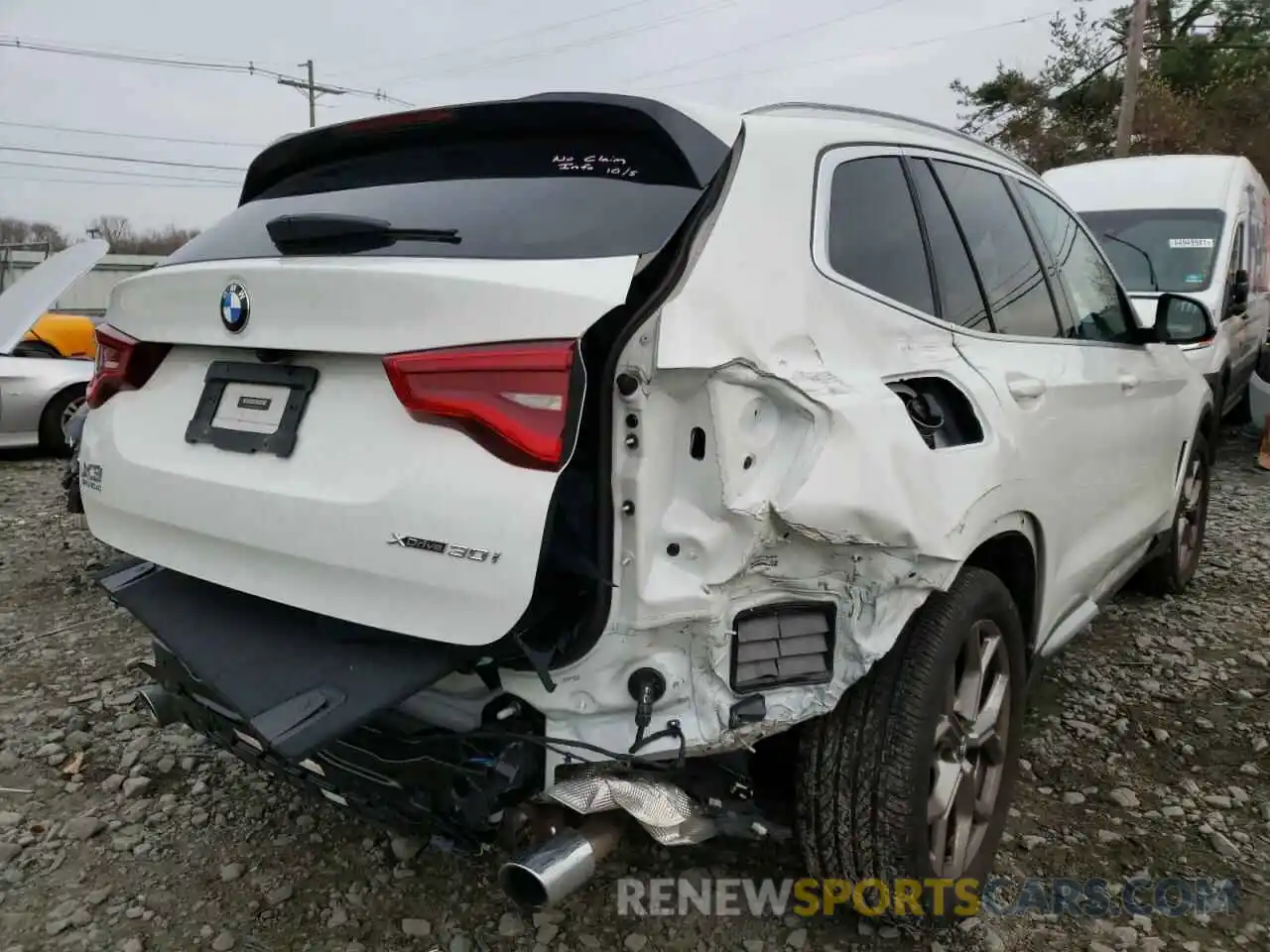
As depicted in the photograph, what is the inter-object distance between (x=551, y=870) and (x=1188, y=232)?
8.22 metres

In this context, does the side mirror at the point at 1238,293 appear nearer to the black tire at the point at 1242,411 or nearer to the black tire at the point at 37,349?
the black tire at the point at 1242,411

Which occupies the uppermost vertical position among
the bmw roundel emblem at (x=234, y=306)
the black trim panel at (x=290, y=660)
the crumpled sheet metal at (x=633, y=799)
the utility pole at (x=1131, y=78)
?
the utility pole at (x=1131, y=78)

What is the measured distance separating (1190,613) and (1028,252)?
248 centimetres

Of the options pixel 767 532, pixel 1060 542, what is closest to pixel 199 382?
pixel 767 532

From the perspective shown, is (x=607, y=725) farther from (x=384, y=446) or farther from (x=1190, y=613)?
(x=1190, y=613)

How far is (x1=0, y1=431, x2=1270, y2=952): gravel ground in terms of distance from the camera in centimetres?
236

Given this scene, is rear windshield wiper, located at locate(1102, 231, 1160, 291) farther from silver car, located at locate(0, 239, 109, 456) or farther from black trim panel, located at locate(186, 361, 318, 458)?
silver car, located at locate(0, 239, 109, 456)

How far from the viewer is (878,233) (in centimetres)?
224

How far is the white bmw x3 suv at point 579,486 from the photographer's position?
171 centimetres

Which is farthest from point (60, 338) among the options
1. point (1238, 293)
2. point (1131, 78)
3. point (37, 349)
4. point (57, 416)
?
point (1131, 78)

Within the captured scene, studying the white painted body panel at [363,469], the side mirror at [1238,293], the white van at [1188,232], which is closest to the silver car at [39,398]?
the white painted body panel at [363,469]

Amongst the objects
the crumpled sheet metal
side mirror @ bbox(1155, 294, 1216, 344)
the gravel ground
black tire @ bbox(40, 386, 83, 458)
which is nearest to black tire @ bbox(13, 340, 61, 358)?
black tire @ bbox(40, 386, 83, 458)

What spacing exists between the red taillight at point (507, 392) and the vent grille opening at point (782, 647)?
1.74 feet

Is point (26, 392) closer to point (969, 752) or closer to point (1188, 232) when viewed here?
point (969, 752)
